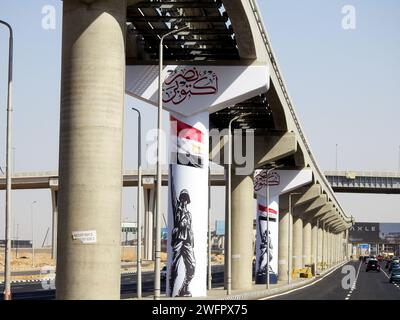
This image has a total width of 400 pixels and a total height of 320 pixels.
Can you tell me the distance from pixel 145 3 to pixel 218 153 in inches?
1057

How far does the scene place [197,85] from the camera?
138 feet

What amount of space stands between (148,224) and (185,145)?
112369 millimetres

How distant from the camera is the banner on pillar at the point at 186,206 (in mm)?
42281

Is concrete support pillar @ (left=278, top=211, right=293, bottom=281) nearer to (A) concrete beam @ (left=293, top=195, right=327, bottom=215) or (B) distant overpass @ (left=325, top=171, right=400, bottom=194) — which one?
(A) concrete beam @ (left=293, top=195, right=327, bottom=215)

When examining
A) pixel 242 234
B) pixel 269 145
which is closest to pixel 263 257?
pixel 269 145

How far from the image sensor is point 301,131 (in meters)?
73.0

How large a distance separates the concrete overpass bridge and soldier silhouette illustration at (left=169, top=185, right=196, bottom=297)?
66cm

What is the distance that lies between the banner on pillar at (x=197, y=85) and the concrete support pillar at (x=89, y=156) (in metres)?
14.5

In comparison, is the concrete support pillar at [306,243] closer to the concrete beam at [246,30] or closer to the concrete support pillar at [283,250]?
the concrete support pillar at [283,250]

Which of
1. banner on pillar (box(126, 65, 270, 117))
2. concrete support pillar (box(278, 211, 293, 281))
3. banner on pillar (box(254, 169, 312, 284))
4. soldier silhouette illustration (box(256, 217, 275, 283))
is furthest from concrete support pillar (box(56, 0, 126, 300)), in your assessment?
concrete support pillar (box(278, 211, 293, 281))

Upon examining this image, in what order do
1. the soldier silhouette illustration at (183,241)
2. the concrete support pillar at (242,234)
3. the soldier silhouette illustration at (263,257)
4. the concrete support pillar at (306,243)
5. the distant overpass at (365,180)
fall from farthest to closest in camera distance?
the distant overpass at (365,180)
the concrete support pillar at (306,243)
the soldier silhouette illustration at (263,257)
the concrete support pillar at (242,234)
the soldier silhouette illustration at (183,241)

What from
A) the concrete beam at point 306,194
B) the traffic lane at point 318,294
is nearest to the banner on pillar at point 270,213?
the traffic lane at point 318,294

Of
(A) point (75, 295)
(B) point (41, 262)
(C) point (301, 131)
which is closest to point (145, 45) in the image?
(A) point (75, 295)

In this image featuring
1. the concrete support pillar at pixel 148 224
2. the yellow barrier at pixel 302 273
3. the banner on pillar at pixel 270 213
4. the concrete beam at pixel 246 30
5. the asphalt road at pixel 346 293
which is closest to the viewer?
the concrete beam at pixel 246 30
